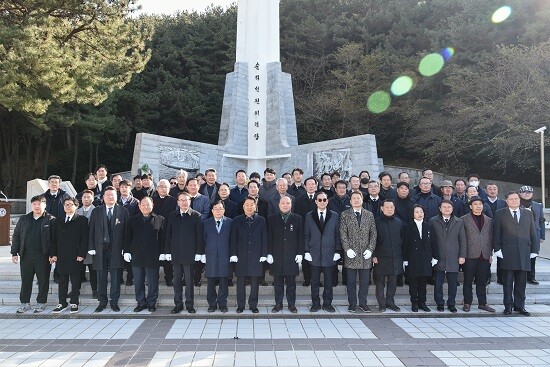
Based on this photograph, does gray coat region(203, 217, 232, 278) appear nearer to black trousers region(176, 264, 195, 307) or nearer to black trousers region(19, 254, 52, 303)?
black trousers region(176, 264, 195, 307)

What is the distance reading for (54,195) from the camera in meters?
6.18

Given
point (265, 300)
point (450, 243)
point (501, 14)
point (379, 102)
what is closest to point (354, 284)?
point (265, 300)

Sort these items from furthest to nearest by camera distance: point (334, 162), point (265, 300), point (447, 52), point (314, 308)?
point (447, 52) → point (334, 162) → point (265, 300) → point (314, 308)

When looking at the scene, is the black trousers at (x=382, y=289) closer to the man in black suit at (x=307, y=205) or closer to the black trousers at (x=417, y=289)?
the black trousers at (x=417, y=289)

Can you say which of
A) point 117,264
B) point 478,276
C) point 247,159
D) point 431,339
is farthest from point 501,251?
point 247,159

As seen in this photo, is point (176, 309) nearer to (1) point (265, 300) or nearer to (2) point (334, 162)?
(1) point (265, 300)

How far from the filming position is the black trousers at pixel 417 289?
217 inches

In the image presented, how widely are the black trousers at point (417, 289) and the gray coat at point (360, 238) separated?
0.62 metres

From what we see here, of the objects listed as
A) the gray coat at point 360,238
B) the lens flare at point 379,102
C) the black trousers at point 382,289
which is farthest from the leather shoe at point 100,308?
the lens flare at point 379,102

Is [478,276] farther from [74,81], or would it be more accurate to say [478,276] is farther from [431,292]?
[74,81]

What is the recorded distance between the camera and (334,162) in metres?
13.0

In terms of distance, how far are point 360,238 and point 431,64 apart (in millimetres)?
16555

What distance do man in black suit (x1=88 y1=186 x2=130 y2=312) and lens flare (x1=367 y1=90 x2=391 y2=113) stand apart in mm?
16508

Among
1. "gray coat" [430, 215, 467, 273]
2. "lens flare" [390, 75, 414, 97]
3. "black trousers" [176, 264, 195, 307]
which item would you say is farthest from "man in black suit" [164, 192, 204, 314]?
"lens flare" [390, 75, 414, 97]
